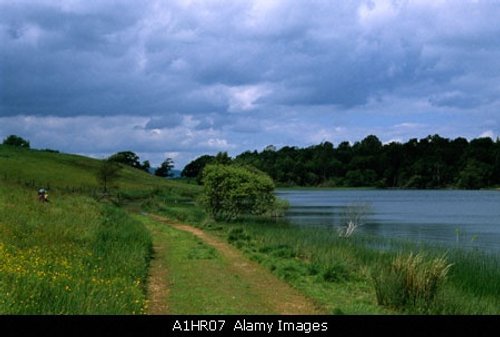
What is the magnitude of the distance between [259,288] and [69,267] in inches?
186

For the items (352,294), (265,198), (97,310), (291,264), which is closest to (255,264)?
(291,264)

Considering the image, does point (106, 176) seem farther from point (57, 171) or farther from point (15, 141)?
point (15, 141)

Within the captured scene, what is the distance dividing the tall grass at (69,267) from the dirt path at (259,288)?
0.40 m

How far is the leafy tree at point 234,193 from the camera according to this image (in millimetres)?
43812

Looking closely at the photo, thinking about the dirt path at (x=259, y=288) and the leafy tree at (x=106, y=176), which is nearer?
the dirt path at (x=259, y=288)

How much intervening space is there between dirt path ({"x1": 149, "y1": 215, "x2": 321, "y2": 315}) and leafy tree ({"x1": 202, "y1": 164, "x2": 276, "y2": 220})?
22170 mm

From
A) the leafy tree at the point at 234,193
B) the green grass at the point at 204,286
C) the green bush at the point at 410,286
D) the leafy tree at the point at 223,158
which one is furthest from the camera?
the leafy tree at the point at 223,158

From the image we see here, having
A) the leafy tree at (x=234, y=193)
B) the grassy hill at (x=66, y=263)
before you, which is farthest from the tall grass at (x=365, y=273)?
the leafy tree at (x=234, y=193)

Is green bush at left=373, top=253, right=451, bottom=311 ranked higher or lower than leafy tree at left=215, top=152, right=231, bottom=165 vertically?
lower

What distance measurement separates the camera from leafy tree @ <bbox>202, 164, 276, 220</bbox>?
43.8 meters

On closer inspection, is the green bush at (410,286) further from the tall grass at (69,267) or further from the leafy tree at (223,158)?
the leafy tree at (223,158)

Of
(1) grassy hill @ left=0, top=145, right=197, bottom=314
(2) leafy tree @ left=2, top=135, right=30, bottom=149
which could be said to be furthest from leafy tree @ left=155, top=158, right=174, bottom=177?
(1) grassy hill @ left=0, top=145, right=197, bottom=314

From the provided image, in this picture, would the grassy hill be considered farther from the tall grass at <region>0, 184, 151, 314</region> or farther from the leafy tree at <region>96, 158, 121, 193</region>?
the leafy tree at <region>96, 158, 121, 193</region>
